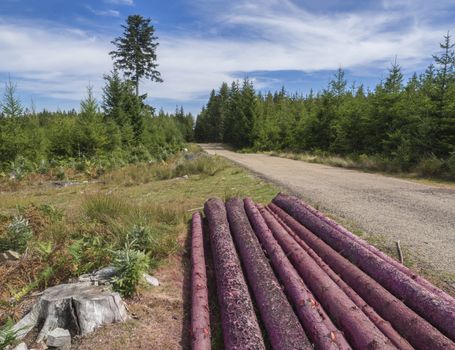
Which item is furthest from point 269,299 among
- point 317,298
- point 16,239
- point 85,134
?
point 85,134

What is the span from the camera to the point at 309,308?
3.29 meters

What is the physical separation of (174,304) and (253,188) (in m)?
7.02

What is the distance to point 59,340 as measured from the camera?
3076mm

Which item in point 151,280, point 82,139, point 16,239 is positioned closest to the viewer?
point 151,280

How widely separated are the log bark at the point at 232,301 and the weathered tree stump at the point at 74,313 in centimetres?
110

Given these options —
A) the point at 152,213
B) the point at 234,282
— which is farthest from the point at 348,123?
the point at 234,282

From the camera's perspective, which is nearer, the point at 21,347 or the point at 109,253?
the point at 21,347

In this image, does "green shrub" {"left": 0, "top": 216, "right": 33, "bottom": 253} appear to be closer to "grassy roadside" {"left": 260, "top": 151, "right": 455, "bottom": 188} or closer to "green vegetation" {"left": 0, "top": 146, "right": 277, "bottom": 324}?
"green vegetation" {"left": 0, "top": 146, "right": 277, "bottom": 324}

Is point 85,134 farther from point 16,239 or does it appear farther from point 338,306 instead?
point 338,306

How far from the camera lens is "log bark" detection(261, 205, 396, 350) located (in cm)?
283

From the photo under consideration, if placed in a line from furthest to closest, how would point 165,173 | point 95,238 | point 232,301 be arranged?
point 165,173 < point 95,238 < point 232,301

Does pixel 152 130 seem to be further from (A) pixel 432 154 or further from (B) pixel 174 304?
(B) pixel 174 304

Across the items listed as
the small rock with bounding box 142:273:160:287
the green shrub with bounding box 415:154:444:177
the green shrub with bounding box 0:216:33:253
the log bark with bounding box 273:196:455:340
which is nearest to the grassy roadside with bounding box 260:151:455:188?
the green shrub with bounding box 415:154:444:177

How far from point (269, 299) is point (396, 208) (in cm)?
551
